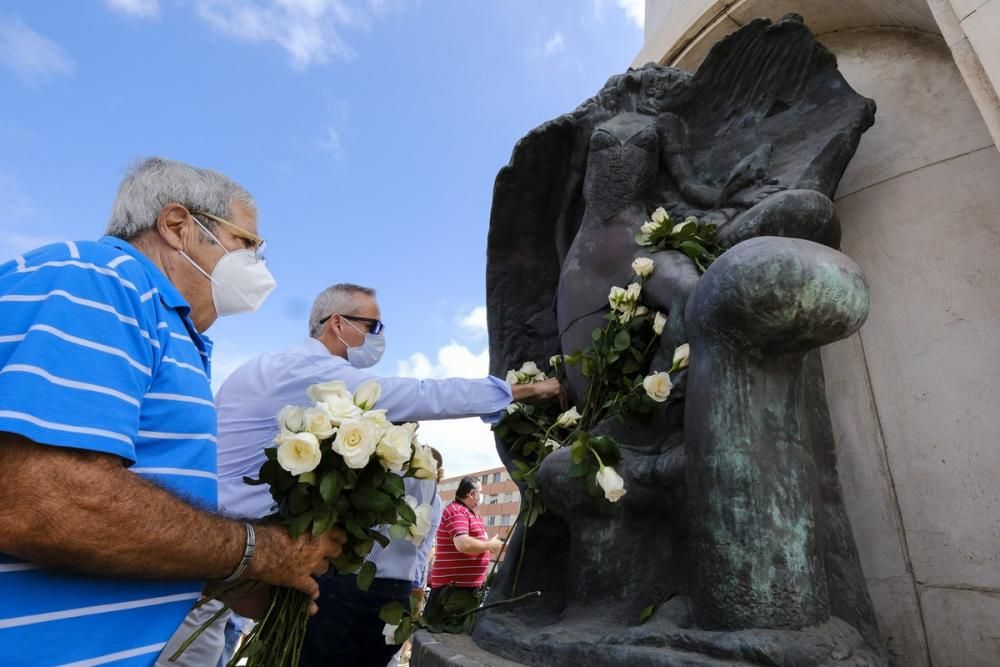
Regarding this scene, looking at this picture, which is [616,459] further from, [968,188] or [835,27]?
[835,27]

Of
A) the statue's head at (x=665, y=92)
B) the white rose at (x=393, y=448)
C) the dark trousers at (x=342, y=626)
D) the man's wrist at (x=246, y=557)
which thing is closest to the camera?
the man's wrist at (x=246, y=557)

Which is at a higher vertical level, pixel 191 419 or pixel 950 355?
pixel 950 355

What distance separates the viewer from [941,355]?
214cm

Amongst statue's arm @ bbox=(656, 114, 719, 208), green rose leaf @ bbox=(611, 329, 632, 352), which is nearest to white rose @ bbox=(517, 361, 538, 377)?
green rose leaf @ bbox=(611, 329, 632, 352)

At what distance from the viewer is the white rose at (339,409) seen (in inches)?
64.0

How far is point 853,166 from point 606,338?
1.33 metres

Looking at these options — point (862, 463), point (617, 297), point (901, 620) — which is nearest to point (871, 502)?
point (862, 463)

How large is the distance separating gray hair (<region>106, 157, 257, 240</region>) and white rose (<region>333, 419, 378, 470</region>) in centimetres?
77

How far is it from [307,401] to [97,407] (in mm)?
1449

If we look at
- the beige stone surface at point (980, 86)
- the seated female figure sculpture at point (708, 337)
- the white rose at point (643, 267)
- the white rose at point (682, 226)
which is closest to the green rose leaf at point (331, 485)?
the seated female figure sculpture at point (708, 337)

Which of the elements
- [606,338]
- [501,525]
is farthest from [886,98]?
[501,525]

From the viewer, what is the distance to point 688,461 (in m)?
1.75

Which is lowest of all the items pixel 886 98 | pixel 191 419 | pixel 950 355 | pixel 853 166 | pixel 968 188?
pixel 191 419

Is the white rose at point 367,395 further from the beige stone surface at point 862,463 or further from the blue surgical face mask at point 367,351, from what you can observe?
the beige stone surface at point 862,463
